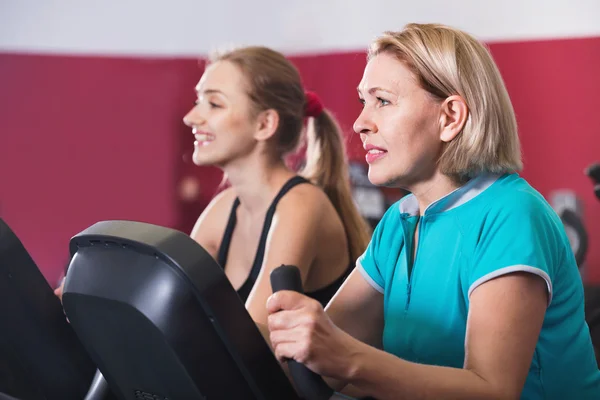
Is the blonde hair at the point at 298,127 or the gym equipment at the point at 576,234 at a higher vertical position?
the blonde hair at the point at 298,127

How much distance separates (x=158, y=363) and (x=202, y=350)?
0.06m

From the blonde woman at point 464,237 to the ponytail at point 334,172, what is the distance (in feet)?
2.22

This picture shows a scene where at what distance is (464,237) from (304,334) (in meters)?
0.35

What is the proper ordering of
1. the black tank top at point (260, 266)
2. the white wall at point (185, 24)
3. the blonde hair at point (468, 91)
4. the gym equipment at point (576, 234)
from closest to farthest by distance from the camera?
the blonde hair at point (468, 91) → the black tank top at point (260, 266) → the gym equipment at point (576, 234) → the white wall at point (185, 24)

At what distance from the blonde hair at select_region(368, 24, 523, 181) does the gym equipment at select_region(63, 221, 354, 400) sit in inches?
17.5

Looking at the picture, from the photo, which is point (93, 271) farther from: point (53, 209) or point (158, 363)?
point (53, 209)

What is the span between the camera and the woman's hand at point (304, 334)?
0.79 m

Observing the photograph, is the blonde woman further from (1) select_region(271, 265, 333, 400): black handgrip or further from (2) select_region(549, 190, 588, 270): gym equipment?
(2) select_region(549, 190, 588, 270): gym equipment

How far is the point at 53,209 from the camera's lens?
143 inches

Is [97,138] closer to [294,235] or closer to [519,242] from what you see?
[294,235]

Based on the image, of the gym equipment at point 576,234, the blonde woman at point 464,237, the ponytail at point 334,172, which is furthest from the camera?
the gym equipment at point 576,234

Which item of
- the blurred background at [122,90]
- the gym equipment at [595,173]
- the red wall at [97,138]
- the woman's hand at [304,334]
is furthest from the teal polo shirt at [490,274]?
the red wall at [97,138]

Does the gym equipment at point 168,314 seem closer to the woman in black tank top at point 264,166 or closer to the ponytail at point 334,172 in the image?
the woman in black tank top at point 264,166

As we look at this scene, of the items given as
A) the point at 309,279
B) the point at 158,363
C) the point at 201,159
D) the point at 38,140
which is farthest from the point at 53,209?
the point at 158,363
